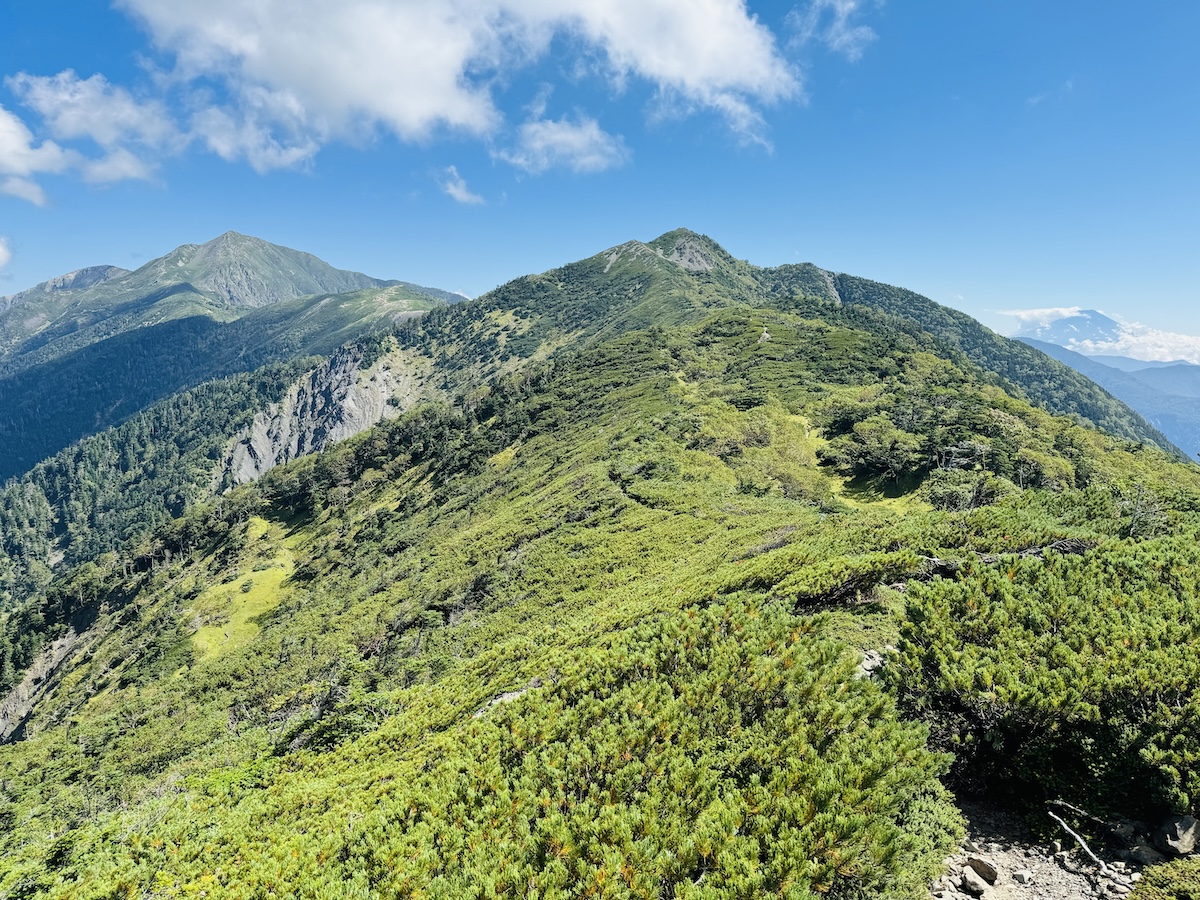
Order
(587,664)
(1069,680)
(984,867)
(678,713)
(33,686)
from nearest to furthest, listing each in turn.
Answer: (984,867) → (1069,680) → (678,713) → (587,664) → (33,686)

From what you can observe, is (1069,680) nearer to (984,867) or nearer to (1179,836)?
(1179,836)

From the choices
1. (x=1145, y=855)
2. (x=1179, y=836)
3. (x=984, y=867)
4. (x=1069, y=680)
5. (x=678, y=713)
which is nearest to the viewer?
(x=1179, y=836)

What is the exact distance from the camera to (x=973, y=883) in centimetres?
958

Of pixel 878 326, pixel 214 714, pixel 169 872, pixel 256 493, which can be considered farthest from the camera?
pixel 878 326

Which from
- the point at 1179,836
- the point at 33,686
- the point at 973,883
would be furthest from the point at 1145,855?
the point at 33,686

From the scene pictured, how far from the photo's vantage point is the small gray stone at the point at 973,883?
9.53 m

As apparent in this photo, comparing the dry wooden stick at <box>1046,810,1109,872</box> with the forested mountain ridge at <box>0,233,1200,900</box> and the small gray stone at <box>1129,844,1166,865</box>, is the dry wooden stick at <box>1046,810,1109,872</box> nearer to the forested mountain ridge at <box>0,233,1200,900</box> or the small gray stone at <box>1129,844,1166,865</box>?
the small gray stone at <box>1129,844,1166,865</box>

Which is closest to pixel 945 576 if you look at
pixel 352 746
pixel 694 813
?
pixel 694 813

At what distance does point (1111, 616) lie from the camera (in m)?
13.2

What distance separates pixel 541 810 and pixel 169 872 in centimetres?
949

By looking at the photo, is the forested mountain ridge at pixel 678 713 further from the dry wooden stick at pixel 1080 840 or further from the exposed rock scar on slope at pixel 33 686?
the exposed rock scar on slope at pixel 33 686

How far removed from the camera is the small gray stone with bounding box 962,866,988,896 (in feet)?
31.3

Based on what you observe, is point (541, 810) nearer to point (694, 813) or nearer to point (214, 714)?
point (694, 813)

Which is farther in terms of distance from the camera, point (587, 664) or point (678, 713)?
point (587, 664)
